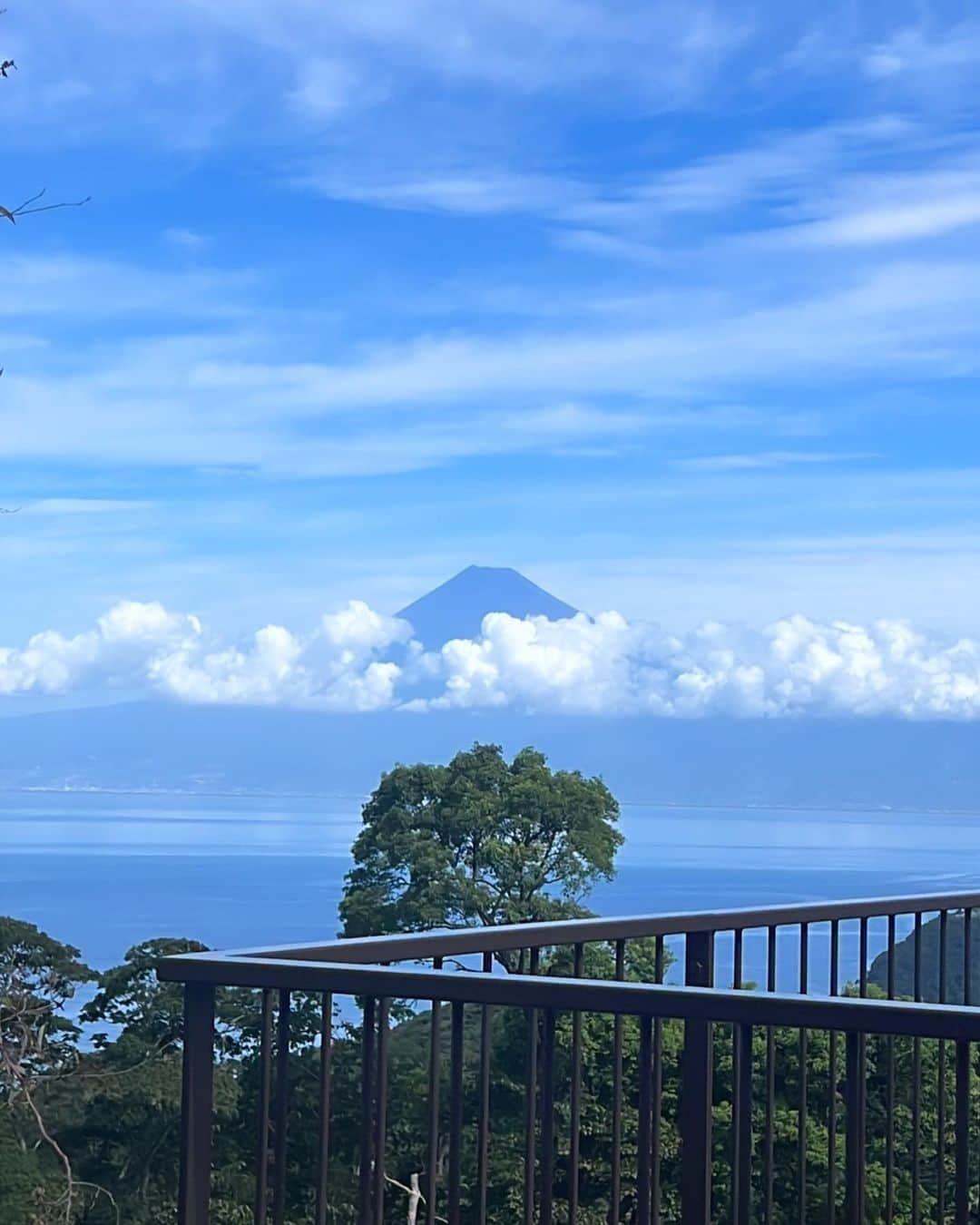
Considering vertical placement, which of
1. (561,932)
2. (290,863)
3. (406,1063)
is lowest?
(290,863)

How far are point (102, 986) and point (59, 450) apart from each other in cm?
2364

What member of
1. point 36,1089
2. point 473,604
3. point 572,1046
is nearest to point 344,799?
point 473,604

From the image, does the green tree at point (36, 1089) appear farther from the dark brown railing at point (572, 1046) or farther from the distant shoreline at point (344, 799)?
the distant shoreline at point (344, 799)

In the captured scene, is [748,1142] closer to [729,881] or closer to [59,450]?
[729,881]

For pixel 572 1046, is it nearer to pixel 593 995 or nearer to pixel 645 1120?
pixel 645 1120

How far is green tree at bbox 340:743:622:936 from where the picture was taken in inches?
679

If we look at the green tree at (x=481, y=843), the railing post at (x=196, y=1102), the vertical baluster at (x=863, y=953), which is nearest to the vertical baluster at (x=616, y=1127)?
the railing post at (x=196, y=1102)

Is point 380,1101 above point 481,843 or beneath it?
above

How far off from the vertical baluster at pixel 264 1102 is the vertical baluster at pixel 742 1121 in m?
0.74

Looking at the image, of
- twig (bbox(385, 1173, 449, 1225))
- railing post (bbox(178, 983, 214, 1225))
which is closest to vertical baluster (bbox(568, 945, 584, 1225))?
railing post (bbox(178, 983, 214, 1225))

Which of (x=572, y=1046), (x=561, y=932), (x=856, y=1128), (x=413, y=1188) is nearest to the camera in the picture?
(x=856, y=1128)

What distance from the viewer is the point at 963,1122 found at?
229cm

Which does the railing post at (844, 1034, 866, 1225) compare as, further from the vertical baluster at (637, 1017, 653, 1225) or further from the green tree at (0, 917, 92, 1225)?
the green tree at (0, 917, 92, 1225)

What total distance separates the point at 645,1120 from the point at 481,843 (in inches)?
590
